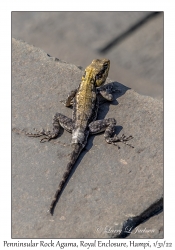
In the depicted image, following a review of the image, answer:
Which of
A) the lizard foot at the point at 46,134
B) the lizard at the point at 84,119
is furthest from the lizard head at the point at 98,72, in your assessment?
the lizard foot at the point at 46,134

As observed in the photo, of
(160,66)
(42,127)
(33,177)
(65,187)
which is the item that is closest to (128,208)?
(65,187)

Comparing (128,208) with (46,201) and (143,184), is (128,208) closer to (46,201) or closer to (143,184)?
→ (143,184)

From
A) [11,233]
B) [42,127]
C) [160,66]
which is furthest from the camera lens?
[160,66]

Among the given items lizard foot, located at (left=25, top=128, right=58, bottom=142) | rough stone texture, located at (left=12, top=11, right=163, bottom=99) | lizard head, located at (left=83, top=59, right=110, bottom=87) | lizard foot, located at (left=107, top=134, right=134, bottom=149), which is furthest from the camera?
rough stone texture, located at (left=12, top=11, right=163, bottom=99)

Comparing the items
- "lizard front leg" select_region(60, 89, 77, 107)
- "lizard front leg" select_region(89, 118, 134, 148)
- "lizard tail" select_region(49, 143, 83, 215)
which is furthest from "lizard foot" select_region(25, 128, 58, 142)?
"lizard front leg" select_region(60, 89, 77, 107)

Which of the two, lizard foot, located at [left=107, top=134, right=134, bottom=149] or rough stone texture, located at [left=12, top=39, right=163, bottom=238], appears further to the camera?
lizard foot, located at [left=107, top=134, right=134, bottom=149]

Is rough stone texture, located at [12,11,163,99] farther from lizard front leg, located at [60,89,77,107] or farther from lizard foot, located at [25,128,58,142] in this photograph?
lizard foot, located at [25,128,58,142]

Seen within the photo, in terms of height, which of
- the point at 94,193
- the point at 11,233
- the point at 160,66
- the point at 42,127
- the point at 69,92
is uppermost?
the point at 160,66

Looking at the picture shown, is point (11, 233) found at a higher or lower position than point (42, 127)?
lower
